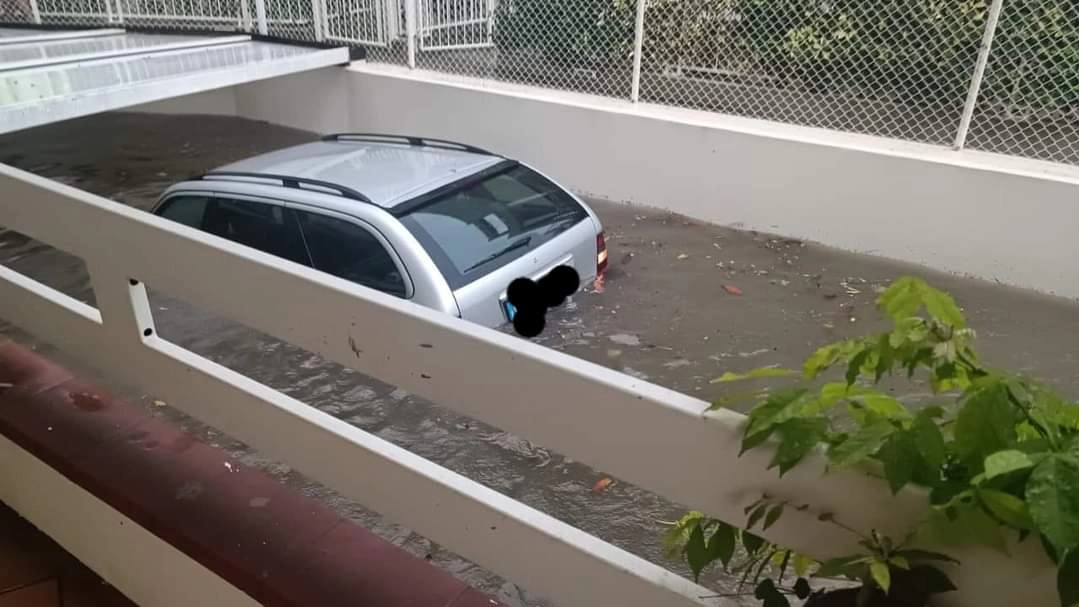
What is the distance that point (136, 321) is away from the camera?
1969 mm

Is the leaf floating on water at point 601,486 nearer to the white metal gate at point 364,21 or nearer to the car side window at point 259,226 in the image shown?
the car side window at point 259,226

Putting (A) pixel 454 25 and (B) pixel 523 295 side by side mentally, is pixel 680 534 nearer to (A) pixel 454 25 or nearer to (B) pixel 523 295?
(B) pixel 523 295

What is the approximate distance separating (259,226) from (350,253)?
0.74 meters

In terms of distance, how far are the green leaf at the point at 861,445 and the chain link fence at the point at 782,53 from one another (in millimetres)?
6600

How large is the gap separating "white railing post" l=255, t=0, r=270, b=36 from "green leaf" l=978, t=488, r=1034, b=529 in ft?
36.0

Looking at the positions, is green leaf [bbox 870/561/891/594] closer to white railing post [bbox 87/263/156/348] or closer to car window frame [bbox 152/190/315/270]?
white railing post [bbox 87/263/156/348]

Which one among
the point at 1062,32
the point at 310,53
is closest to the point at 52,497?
the point at 1062,32

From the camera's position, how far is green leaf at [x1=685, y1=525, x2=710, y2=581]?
116cm

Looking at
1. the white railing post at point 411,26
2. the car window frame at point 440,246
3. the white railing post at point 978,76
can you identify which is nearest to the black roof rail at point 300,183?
the car window frame at point 440,246

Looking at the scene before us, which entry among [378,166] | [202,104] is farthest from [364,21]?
[378,166]

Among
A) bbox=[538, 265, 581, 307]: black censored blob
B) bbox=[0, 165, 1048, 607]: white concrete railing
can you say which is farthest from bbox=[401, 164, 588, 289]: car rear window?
bbox=[0, 165, 1048, 607]: white concrete railing

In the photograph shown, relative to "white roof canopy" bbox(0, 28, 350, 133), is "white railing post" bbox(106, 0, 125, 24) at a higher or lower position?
higher

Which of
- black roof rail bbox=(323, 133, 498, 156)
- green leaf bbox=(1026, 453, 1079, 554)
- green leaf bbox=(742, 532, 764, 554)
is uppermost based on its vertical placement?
green leaf bbox=(1026, 453, 1079, 554)

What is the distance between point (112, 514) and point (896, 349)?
6.57ft
